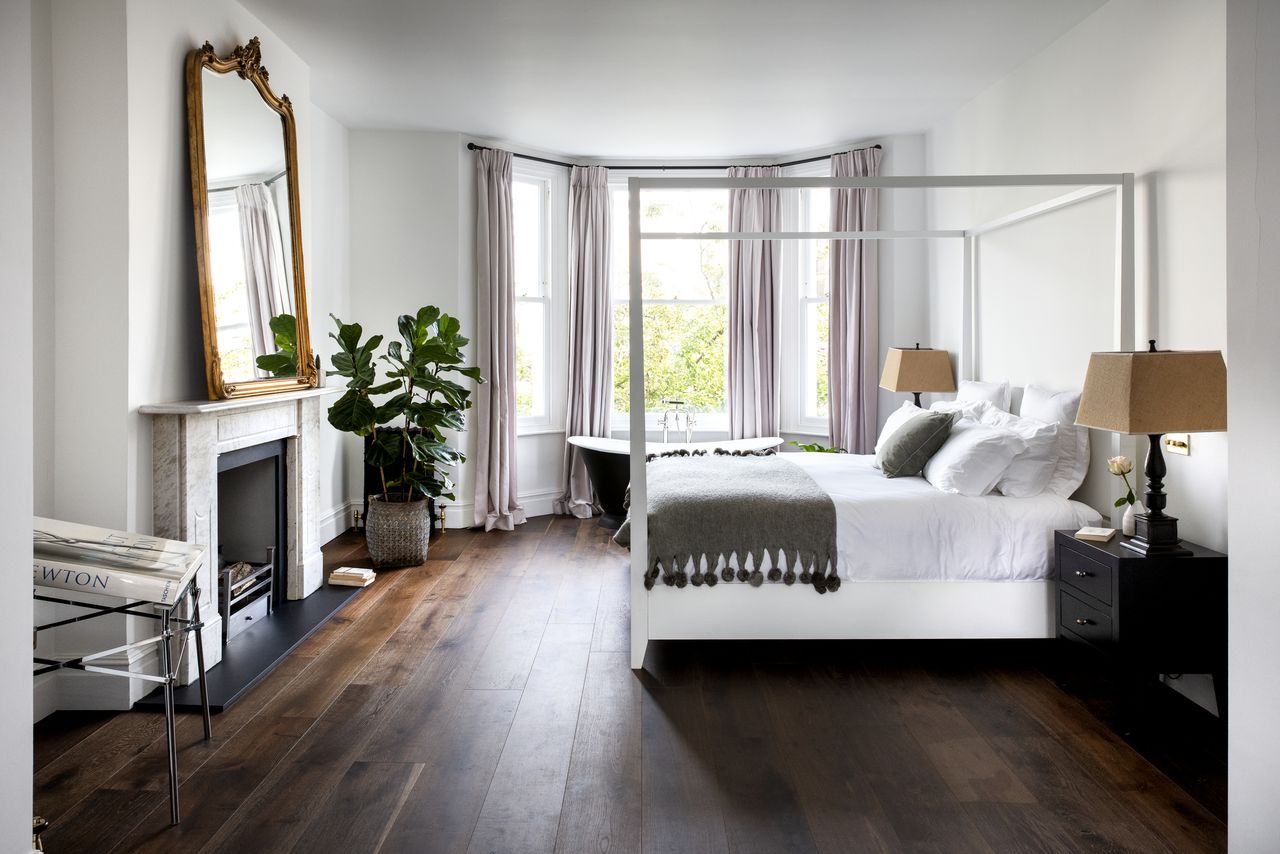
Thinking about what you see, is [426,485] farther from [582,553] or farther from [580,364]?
[580,364]

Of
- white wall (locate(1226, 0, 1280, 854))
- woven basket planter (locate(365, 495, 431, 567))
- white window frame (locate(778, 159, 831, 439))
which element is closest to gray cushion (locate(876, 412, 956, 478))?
white wall (locate(1226, 0, 1280, 854))

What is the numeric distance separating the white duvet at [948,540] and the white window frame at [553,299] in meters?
3.52

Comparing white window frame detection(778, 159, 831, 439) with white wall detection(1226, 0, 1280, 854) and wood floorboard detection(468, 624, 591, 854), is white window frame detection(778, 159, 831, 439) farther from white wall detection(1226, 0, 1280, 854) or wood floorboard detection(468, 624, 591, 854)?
white wall detection(1226, 0, 1280, 854)

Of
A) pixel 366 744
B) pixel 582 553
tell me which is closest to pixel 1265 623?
pixel 366 744

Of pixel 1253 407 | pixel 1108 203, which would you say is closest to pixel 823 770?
pixel 1253 407

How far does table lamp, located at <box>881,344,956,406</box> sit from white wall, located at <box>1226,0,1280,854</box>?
10.7 ft

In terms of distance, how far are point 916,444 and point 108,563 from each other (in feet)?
10.3

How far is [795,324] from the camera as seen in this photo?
259 inches

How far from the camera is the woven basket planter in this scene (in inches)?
195

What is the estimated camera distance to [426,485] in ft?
16.5

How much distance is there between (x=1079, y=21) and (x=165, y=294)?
3.90 metres

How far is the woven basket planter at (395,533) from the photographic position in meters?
4.96

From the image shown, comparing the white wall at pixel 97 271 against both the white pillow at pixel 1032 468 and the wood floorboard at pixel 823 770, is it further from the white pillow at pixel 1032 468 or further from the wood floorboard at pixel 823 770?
the white pillow at pixel 1032 468

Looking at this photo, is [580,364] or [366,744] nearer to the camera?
[366,744]
